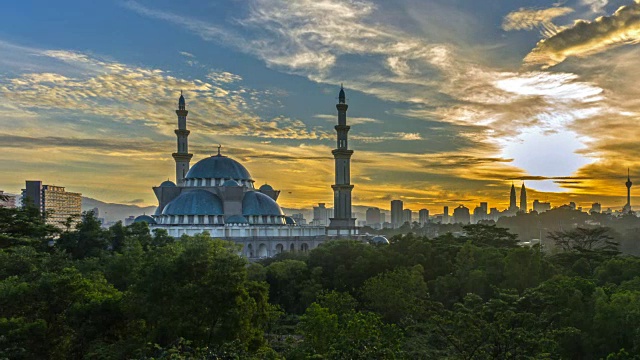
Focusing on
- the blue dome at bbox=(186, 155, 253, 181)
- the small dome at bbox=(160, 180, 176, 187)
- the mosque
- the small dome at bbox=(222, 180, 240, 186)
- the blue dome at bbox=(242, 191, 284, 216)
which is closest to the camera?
the mosque

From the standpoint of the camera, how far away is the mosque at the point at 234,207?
2810 inches

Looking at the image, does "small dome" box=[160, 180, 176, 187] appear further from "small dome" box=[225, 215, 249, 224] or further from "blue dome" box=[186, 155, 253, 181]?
"small dome" box=[225, 215, 249, 224]

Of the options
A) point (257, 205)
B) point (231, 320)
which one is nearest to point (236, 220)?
point (257, 205)

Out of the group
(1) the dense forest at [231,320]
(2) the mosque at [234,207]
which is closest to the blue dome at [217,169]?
(2) the mosque at [234,207]

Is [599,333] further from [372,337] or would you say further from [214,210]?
[214,210]

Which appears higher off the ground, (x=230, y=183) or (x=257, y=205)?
(x=230, y=183)

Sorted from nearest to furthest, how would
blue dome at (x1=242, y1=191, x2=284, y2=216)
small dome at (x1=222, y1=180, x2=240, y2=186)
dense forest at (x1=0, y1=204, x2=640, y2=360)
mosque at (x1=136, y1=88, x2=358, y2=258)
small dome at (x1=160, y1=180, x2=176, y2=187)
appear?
dense forest at (x1=0, y1=204, x2=640, y2=360) < mosque at (x1=136, y1=88, x2=358, y2=258) < blue dome at (x1=242, y1=191, x2=284, y2=216) < small dome at (x1=222, y1=180, x2=240, y2=186) < small dome at (x1=160, y1=180, x2=176, y2=187)

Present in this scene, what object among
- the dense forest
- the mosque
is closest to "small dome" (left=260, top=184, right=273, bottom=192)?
the mosque

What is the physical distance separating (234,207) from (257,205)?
3493 millimetres

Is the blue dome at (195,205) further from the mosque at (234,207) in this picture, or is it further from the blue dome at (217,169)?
the blue dome at (217,169)

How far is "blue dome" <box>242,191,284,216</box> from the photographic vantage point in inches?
2982

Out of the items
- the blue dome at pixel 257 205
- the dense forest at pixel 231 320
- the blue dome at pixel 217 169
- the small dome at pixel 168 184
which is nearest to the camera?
the dense forest at pixel 231 320

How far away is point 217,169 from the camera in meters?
79.7

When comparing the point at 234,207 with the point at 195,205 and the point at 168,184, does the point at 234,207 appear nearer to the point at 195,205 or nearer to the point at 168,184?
the point at 195,205
